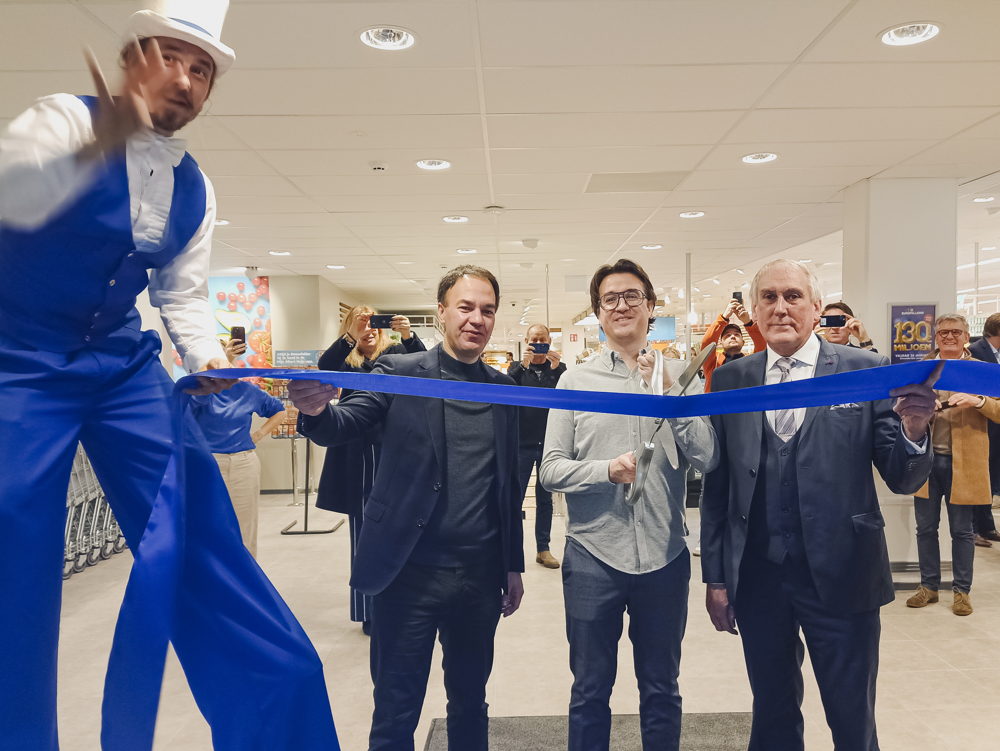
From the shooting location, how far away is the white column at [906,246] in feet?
18.7

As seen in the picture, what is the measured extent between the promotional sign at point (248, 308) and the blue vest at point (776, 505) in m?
10.9

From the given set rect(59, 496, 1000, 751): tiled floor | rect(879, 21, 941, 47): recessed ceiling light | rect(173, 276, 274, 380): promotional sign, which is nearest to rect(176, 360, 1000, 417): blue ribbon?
rect(59, 496, 1000, 751): tiled floor

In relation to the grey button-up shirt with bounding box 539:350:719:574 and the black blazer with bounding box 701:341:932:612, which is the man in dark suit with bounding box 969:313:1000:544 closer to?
the black blazer with bounding box 701:341:932:612

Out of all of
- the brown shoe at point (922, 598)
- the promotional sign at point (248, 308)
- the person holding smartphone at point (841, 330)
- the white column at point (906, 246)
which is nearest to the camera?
the person holding smartphone at point (841, 330)

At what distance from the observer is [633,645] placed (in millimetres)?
2066

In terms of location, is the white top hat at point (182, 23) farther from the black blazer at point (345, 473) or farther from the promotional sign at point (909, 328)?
the promotional sign at point (909, 328)

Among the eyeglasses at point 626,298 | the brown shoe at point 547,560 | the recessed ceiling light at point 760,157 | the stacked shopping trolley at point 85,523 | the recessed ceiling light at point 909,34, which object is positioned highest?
the recessed ceiling light at point 909,34

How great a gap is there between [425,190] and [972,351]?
15.6 ft

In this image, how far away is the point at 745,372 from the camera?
6.88 ft

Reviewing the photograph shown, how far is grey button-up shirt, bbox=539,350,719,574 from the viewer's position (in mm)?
2041

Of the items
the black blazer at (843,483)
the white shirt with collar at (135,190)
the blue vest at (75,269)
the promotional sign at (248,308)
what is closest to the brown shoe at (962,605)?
the black blazer at (843,483)

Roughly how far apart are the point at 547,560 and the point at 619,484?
146 inches

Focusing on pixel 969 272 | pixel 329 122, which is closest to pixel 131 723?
pixel 329 122

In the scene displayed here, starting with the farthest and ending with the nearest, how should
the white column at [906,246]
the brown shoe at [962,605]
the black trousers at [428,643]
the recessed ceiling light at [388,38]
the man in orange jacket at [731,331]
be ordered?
the white column at [906,246] < the brown shoe at [962,605] < the recessed ceiling light at [388,38] < the man in orange jacket at [731,331] < the black trousers at [428,643]
